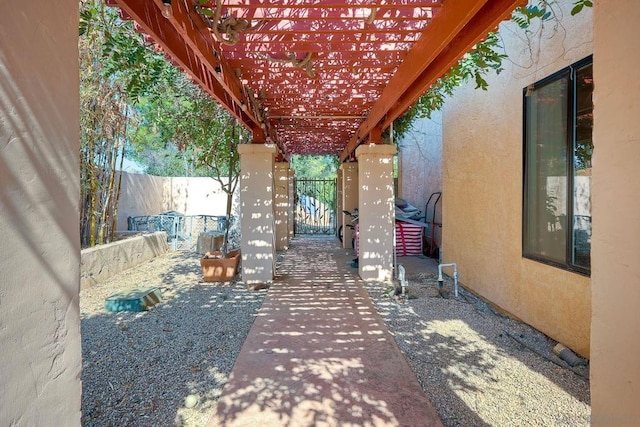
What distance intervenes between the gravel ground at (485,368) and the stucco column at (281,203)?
484cm

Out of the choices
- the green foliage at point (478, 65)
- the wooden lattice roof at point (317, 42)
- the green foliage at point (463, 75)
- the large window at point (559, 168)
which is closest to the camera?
the wooden lattice roof at point (317, 42)

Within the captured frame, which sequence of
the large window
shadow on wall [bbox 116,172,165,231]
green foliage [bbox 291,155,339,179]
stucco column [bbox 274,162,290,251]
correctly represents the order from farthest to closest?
1. green foliage [bbox 291,155,339,179]
2. shadow on wall [bbox 116,172,165,231]
3. stucco column [bbox 274,162,290,251]
4. the large window

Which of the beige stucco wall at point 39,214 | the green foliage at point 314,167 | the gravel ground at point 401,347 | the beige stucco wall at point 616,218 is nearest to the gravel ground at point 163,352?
the gravel ground at point 401,347

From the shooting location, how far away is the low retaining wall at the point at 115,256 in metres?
5.28

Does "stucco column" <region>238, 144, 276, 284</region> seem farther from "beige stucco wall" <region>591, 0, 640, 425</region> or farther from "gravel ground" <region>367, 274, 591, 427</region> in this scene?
"beige stucco wall" <region>591, 0, 640, 425</region>

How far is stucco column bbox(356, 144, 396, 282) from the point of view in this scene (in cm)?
579

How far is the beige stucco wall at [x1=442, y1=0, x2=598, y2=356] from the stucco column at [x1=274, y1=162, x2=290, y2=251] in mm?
4219

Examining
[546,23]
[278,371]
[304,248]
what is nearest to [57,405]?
[278,371]

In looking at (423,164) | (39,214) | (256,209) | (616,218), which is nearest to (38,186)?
(39,214)

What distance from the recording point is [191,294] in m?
5.05

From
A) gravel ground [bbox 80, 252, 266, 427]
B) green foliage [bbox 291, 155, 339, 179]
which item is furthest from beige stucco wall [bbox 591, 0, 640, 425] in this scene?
green foliage [bbox 291, 155, 339, 179]

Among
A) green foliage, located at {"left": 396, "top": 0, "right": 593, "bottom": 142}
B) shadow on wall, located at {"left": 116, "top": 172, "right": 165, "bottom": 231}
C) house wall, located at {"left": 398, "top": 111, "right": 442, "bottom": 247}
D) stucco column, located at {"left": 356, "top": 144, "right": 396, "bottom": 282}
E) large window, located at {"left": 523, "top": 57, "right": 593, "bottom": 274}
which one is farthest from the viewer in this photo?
shadow on wall, located at {"left": 116, "top": 172, "right": 165, "bottom": 231}

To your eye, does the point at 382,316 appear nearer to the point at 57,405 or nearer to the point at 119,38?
the point at 57,405

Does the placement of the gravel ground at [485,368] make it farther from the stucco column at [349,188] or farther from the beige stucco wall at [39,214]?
the stucco column at [349,188]
